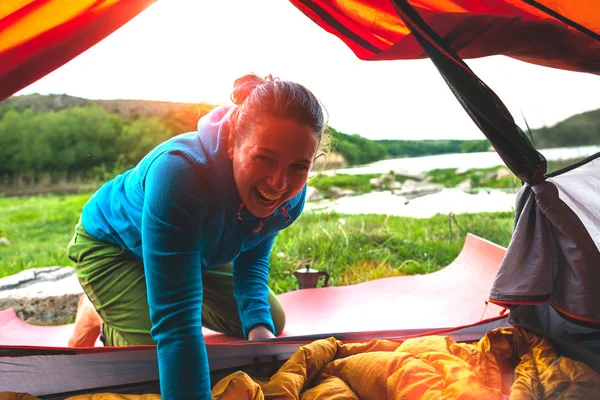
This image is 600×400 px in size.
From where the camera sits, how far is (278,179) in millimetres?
1092

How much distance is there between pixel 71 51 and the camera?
131 centimetres

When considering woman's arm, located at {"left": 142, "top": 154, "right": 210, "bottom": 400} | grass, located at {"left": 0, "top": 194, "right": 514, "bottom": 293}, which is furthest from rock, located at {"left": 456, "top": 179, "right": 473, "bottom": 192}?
woman's arm, located at {"left": 142, "top": 154, "right": 210, "bottom": 400}

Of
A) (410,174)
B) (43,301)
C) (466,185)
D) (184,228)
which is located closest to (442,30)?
(184,228)

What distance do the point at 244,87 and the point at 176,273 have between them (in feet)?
1.37

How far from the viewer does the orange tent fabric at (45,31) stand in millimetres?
1223

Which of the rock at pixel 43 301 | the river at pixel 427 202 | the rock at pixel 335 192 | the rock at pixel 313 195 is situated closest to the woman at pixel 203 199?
the rock at pixel 43 301

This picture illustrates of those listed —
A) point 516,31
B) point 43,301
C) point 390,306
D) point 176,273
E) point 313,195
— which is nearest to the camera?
point 176,273

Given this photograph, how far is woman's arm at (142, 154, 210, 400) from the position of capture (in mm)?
1021

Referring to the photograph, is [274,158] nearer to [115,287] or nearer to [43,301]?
[115,287]

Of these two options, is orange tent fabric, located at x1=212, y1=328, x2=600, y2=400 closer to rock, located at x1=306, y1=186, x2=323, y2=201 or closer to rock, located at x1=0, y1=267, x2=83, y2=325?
rock, located at x1=0, y1=267, x2=83, y2=325

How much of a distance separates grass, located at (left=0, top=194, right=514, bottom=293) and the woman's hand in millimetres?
1140

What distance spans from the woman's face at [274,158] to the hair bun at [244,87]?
0.12 m

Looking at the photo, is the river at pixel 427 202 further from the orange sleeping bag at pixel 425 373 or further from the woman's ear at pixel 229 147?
the woman's ear at pixel 229 147

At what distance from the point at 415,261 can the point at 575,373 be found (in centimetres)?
187
